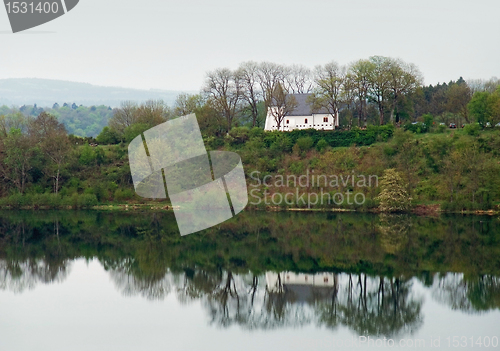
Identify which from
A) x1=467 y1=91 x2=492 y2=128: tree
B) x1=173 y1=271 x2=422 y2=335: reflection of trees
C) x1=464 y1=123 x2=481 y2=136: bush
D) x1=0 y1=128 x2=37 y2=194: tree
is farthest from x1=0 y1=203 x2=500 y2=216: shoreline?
x1=173 y1=271 x2=422 y2=335: reflection of trees

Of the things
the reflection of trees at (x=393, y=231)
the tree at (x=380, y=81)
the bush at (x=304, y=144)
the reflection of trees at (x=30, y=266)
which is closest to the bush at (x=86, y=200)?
the reflection of trees at (x=30, y=266)

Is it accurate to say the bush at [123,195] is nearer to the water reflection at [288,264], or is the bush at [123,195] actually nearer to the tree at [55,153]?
the tree at [55,153]

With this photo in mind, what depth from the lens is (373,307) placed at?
1711cm

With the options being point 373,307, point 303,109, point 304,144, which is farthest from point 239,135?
point 373,307

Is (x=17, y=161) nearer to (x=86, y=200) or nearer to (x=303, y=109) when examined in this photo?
(x=86, y=200)

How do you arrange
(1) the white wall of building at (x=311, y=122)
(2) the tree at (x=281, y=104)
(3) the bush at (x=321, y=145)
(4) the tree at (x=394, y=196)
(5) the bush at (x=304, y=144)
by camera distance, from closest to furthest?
(4) the tree at (x=394, y=196), (3) the bush at (x=321, y=145), (5) the bush at (x=304, y=144), (2) the tree at (x=281, y=104), (1) the white wall of building at (x=311, y=122)

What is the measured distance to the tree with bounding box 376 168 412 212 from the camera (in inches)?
1416

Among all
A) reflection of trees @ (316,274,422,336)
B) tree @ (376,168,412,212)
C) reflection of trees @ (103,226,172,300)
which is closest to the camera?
reflection of trees @ (316,274,422,336)

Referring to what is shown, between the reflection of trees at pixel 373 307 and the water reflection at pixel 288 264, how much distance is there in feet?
0.11

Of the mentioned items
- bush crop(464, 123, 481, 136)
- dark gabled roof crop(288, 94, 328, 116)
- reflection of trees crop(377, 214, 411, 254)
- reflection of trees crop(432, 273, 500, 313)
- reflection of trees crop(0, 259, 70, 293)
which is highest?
dark gabled roof crop(288, 94, 328, 116)
